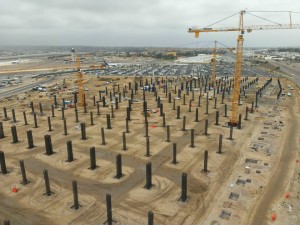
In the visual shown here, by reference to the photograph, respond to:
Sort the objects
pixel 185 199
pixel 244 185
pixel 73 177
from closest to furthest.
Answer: pixel 185 199, pixel 244 185, pixel 73 177

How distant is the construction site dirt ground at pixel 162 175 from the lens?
2164 centimetres

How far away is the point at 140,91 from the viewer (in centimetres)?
7962

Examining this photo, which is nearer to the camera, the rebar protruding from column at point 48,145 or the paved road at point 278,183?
the paved road at point 278,183

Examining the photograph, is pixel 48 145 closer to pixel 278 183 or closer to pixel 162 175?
pixel 162 175

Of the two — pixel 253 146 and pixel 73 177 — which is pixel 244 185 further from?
pixel 73 177

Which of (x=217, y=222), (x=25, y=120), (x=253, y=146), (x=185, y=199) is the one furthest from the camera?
(x=25, y=120)

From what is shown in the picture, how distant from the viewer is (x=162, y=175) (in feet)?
91.4

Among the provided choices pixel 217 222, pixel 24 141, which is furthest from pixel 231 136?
pixel 24 141

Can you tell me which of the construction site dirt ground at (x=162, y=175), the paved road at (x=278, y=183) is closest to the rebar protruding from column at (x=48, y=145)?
the construction site dirt ground at (x=162, y=175)

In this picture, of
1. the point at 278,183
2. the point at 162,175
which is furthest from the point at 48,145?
the point at 278,183

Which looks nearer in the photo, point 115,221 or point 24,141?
point 115,221

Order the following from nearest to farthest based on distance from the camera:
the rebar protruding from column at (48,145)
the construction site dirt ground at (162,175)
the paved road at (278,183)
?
1. the paved road at (278,183)
2. the construction site dirt ground at (162,175)
3. the rebar protruding from column at (48,145)

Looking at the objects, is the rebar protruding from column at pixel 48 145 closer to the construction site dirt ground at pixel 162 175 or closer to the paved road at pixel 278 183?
the construction site dirt ground at pixel 162 175

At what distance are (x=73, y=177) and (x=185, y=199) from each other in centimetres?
1161
